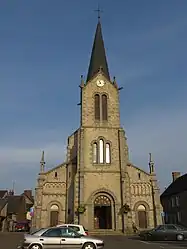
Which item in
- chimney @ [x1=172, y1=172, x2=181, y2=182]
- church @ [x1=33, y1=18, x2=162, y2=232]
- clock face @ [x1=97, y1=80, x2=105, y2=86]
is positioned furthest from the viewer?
chimney @ [x1=172, y1=172, x2=181, y2=182]

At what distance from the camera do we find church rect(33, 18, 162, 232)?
34.2m

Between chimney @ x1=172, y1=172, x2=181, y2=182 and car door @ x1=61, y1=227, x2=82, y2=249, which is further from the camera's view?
chimney @ x1=172, y1=172, x2=181, y2=182

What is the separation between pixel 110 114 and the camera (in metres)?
39.8

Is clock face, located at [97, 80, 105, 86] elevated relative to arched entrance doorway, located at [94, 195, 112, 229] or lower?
elevated

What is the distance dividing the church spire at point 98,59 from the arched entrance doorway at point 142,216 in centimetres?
1875

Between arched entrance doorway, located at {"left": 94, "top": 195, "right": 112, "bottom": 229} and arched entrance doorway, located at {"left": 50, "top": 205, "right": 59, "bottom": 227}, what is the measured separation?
190 inches

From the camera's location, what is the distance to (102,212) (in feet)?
121

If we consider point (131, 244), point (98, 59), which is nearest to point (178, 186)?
point (98, 59)

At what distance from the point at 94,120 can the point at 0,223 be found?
27.2 metres

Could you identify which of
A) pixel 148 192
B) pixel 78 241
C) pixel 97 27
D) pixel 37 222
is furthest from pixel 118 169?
pixel 97 27

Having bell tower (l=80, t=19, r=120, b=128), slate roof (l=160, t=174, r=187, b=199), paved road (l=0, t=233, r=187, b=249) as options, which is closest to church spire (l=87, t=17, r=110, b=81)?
bell tower (l=80, t=19, r=120, b=128)

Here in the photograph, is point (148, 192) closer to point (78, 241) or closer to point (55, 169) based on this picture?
point (55, 169)

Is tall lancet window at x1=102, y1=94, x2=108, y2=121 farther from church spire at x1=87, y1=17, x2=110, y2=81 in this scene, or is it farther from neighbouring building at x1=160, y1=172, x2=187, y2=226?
neighbouring building at x1=160, y1=172, x2=187, y2=226

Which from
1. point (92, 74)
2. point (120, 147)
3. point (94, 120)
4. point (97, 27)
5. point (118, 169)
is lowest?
point (118, 169)
